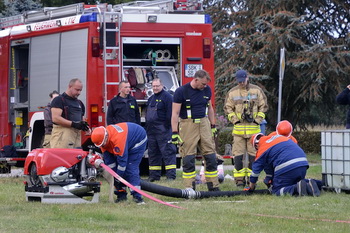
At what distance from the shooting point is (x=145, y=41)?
14.2 meters

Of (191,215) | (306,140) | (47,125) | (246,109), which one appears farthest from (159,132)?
(306,140)

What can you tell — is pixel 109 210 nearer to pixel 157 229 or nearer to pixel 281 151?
pixel 157 229

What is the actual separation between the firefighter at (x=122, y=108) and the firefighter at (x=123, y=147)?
10.6ft

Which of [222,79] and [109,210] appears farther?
[222,79]

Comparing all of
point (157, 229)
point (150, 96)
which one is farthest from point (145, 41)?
point (157, 229)

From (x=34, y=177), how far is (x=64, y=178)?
53cm

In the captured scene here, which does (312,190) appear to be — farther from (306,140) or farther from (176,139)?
(306,140)

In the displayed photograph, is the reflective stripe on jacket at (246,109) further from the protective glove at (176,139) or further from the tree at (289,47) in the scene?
the tree at (289,47)

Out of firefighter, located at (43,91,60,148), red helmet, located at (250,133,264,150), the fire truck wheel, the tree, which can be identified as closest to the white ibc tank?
red helmet, located at (250,133,264,150)

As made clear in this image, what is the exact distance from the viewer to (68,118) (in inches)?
481

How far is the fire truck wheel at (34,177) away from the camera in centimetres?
1032

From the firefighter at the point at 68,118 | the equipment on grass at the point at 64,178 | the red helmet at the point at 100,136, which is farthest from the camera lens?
the firefighter at the point at 68,118

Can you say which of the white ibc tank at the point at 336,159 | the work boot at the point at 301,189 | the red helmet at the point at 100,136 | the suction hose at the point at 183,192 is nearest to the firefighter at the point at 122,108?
the suction hose at the point at 183,192

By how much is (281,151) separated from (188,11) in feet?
16.6
